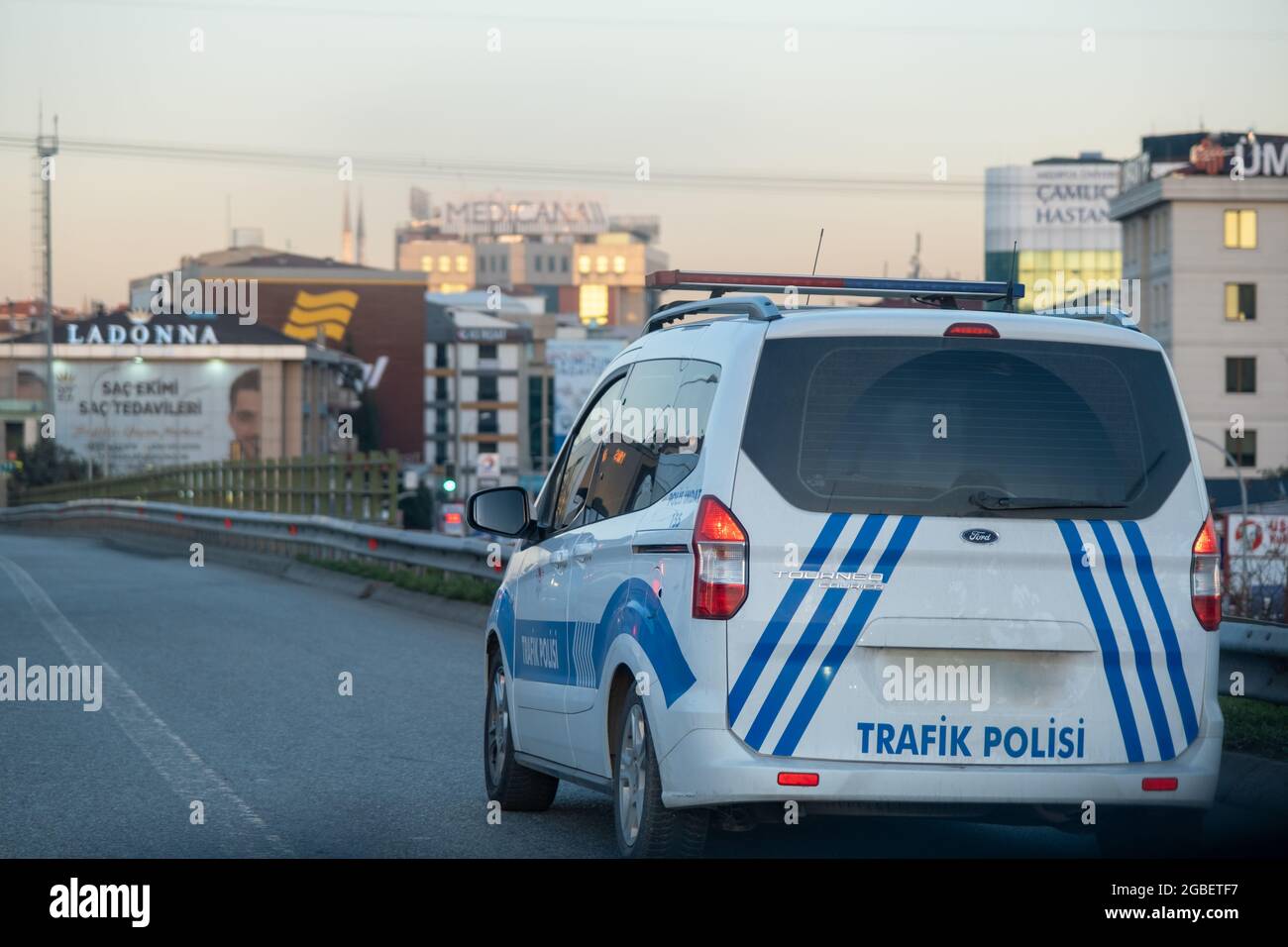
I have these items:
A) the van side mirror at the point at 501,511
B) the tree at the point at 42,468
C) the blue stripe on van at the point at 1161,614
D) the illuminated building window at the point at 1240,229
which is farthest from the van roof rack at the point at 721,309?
the tree at the point at 42,468

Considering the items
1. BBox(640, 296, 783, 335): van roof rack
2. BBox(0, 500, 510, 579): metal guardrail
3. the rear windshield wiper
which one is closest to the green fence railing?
BBox(0, 500, 510, 579): metal guardrail

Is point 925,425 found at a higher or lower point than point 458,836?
higher

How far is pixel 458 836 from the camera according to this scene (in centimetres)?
800

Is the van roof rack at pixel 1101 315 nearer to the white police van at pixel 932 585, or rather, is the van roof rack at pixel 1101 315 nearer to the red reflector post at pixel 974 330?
the white police van at pixel 932 585

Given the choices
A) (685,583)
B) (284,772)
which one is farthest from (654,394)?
(284,772)

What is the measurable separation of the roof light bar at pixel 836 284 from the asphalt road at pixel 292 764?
1.94m

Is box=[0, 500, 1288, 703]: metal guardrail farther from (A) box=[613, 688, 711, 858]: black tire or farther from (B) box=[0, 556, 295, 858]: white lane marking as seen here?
(B) box=[0, 556, 295, 858]: white lane marking

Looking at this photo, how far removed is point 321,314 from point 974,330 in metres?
146

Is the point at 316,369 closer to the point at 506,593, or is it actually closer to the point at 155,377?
the point at 155,377

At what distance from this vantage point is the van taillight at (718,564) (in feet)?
20.0

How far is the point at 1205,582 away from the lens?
6.33 meters

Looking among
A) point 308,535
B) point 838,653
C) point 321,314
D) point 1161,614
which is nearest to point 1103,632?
point 1161,614

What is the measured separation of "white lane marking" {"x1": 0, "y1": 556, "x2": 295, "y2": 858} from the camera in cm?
779
